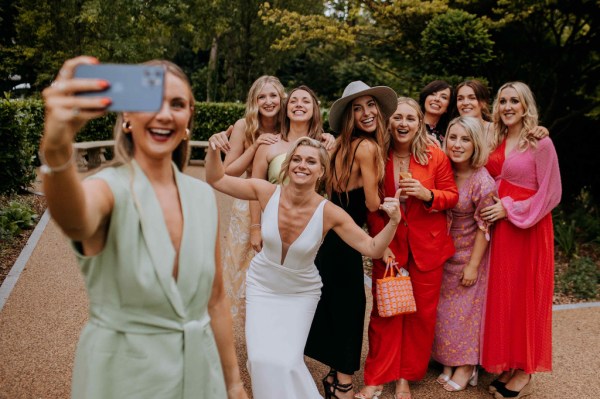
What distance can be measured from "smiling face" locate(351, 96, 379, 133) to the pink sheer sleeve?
1.22m

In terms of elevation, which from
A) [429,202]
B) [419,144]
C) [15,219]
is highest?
[419,144]

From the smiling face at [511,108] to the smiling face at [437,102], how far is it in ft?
2.76

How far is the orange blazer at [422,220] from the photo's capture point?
4270 millimetres

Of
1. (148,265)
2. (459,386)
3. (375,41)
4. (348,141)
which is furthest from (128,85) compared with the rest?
(375,41)

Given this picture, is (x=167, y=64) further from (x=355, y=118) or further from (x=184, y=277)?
(x=355, y=118)

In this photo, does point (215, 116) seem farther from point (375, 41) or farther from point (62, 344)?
point (62, 344)

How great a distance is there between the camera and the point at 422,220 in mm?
4289

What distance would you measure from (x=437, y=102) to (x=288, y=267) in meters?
2.41

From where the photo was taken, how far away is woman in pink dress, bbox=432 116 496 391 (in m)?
4.40

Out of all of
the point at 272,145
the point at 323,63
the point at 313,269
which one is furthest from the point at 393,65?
the point at 323,63

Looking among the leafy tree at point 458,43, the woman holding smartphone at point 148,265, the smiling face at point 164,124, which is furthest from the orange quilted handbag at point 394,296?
Answer: the leafy tree at point 458,43

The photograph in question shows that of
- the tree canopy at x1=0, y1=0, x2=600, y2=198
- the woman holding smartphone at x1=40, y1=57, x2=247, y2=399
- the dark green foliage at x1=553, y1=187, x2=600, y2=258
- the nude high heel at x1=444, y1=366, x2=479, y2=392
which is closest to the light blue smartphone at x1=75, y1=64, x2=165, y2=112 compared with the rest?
the woman holding smartphone at x1=40, y1=57, x2=247, y2=399

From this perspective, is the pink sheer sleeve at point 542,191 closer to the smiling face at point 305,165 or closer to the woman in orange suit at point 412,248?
the woman in orange suit at point 412,248

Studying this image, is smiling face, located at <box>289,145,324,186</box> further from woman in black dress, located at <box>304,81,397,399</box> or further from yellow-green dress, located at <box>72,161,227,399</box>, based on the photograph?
yellow-green dress, located at <box>72,161,227,399</box>
